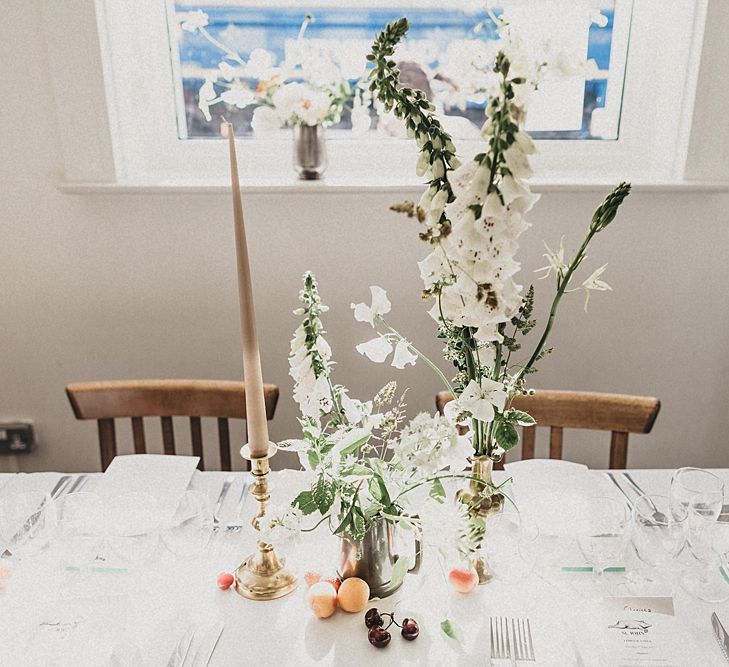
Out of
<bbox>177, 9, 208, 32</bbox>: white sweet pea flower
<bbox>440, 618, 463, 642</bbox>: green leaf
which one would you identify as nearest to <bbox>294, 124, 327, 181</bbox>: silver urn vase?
<bbox>177, 9, 208, 32</bbox>: white sweet pea flower

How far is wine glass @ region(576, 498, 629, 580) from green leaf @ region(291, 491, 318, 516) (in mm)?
393

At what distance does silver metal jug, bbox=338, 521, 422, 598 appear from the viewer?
94cm

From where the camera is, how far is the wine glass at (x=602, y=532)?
975mm

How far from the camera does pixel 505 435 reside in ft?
2.92

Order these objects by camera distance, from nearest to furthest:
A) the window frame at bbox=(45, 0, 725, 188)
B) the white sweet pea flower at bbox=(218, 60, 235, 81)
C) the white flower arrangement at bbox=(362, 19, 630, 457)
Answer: the white flower arrangement at bbox=(362, 19, 630, 457) → the window frame at bbox=(45, 0, 725, 188) → the white sweet pea flower at bbox=(218, 60, 235, 81)

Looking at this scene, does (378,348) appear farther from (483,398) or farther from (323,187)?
(323,187)

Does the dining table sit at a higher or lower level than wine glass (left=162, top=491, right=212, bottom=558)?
lower

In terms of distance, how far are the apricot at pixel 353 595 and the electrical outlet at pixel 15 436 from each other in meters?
1.30

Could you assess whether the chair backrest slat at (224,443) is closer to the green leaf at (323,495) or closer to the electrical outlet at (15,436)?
the green leaf at (323,495)

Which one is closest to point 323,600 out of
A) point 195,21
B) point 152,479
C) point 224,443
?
point 152,479

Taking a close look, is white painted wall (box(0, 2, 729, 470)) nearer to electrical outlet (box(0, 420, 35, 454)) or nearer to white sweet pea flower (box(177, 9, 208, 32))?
electrical outlet (box(0, 420, 35, 454))

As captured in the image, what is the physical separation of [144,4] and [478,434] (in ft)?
4.64

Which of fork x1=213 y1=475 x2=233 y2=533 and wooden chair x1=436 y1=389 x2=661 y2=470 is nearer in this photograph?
fork x1=213 y1=475 x2=233 y2=533

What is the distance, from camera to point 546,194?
170 centimetres
